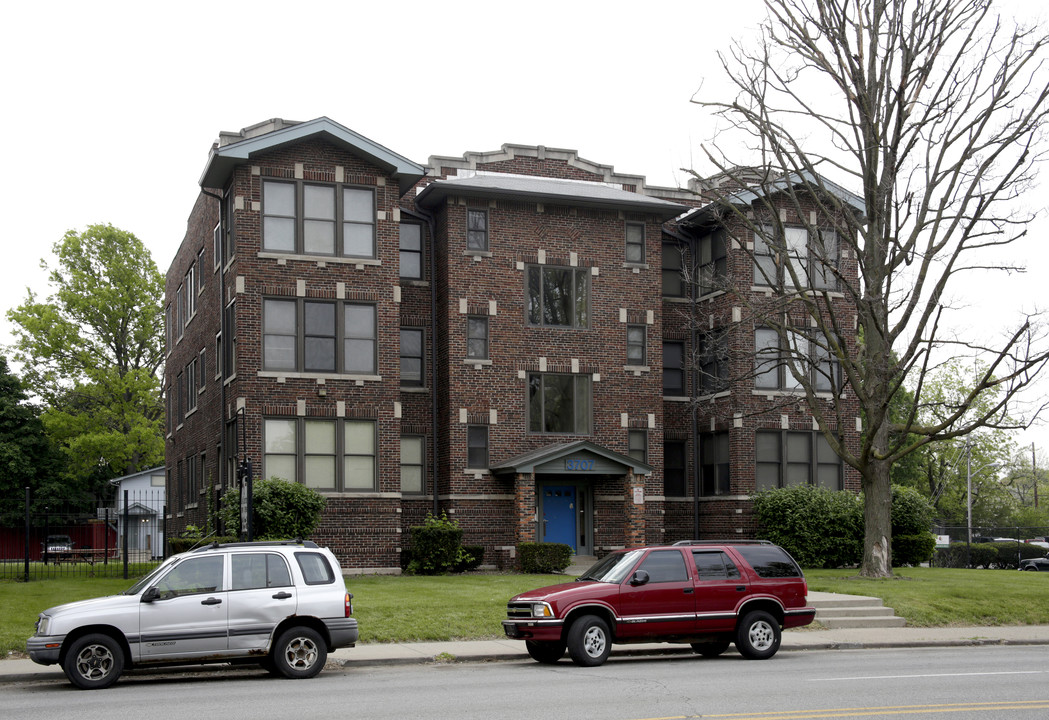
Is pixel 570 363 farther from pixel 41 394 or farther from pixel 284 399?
pixel 41 394

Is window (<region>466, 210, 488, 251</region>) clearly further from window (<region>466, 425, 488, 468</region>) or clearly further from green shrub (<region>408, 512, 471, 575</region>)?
green shrub (<region>408, 512, 471, 575</region>)

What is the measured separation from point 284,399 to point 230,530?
405 centimetres

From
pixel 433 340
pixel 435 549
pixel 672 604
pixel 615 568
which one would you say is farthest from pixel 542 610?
pixel 433 340

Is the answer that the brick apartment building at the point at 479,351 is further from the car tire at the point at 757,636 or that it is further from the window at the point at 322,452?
the car tire at the point at 757,636

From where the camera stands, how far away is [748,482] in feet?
113

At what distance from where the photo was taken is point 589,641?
53.1 feet

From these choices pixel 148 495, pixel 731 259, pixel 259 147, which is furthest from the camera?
pixel 148 495

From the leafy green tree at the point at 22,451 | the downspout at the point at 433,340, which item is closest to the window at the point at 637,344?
the downspout at the point at 433,340

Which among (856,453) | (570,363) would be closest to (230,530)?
(570,363)

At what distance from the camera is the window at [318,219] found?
98.1ft

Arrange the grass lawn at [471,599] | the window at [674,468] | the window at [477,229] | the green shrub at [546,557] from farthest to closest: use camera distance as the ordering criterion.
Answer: the window at [674,468]
the window at [477,229]
the green shrub at [546,557]
the grass lawn at [471,599]

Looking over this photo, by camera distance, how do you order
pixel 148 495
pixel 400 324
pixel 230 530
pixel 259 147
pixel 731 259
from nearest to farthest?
pixel 230 530 → pixel 259 147 → pixel 400 324 → pixel 731 259 → pixel 148 495

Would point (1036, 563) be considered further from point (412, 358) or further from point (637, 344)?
point (412, 358)

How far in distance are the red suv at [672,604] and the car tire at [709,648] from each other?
16 mm
